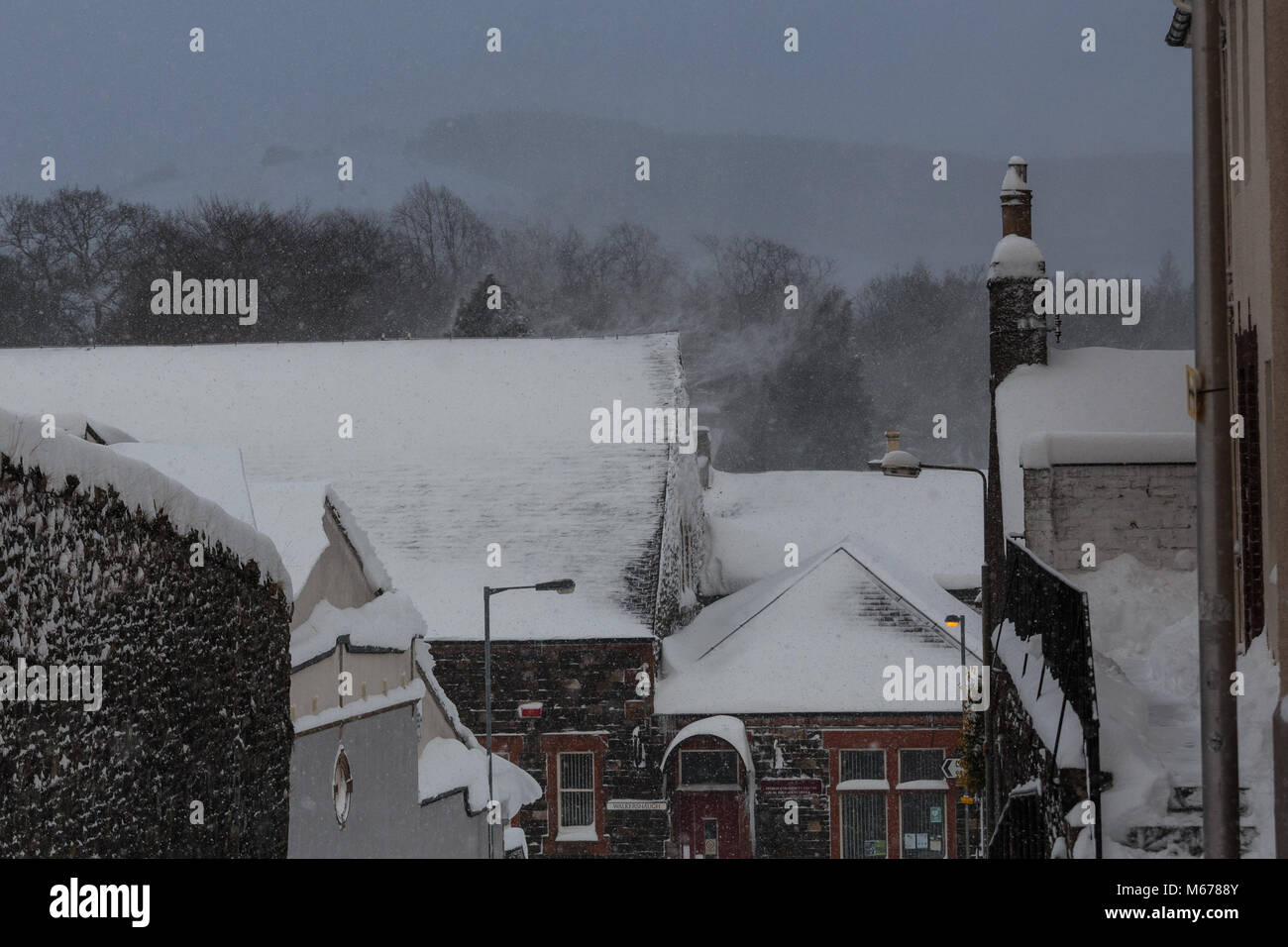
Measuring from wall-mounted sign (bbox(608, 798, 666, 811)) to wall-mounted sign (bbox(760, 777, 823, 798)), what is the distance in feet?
6.20

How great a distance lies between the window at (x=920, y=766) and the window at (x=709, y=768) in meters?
3.02

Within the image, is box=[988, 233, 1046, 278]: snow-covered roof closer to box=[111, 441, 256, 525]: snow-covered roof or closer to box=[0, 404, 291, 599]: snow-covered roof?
box=[111, 441, 256, 525]: snow-covered roof

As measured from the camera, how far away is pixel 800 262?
187 feet

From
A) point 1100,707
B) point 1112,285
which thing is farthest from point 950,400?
point 1100,707

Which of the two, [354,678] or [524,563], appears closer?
[354,678]

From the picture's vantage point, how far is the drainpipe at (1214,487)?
19.2ft

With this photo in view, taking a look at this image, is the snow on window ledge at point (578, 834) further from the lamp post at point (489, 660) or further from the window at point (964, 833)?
the window at point (964, 833)

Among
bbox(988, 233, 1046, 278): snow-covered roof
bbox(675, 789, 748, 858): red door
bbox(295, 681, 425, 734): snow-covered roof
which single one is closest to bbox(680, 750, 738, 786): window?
bbox(675, 789, 748, 858): red door

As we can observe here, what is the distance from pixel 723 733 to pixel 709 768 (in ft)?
2.89

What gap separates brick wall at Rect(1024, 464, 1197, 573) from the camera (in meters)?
13.3

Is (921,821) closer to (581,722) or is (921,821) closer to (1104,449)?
(581,722)

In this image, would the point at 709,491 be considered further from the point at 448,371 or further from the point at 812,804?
the point at 812,804

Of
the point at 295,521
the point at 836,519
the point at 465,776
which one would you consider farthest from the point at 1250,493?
the point at 836,519

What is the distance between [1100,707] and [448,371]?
98.7 ft
